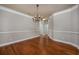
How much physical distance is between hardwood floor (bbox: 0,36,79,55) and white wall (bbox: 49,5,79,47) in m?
0.15

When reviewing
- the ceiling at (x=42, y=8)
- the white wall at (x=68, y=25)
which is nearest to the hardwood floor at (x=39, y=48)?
the white wall at (x=68, y=25)

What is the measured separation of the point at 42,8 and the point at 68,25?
2.19 ft

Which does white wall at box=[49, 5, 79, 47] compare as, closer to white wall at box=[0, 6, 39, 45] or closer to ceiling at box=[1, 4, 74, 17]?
ceiling at box=[1, 4, 74, 17]

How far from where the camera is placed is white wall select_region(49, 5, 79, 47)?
8.77 feet

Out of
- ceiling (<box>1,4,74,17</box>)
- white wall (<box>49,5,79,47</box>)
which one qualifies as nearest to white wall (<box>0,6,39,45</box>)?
ceiling (<box>1,4,74,17</box>)

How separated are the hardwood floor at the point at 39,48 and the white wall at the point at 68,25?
5.8 inches

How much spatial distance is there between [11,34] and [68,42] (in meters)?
1.23

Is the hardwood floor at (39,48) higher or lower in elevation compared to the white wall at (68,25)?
lower

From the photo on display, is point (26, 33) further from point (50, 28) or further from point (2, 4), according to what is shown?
point (2, 4)

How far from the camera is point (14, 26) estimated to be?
8.70 ft

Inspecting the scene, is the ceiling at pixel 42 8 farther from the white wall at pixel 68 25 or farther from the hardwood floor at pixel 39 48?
the hardwood floor at pixel 39 48

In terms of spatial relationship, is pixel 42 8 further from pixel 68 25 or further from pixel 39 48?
pixel 39 48

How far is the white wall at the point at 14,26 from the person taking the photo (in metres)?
2.62
